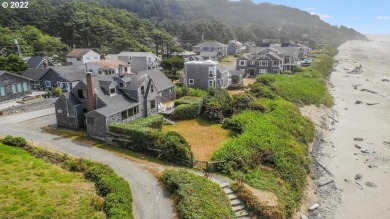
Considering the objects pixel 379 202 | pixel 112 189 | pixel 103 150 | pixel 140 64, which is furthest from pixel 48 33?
pixel 379 202

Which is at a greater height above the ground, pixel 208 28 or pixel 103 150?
pixel 208 28

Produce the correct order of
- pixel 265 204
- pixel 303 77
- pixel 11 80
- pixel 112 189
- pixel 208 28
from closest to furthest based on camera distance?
1. pixel 112 189
2. pixel 265 204
3. pixel 11 80
4. pixel 303 77
5. pixel 208 28

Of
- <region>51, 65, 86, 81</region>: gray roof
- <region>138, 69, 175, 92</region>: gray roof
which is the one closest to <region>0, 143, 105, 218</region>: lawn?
<region>138, 69, 175, 92</region>: gray roof

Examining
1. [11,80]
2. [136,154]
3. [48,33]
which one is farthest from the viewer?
[48,33]

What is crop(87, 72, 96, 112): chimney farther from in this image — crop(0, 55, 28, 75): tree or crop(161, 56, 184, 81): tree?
crop(161, 56, 184, 81): tree

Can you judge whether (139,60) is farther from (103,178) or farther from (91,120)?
A: (103,178)

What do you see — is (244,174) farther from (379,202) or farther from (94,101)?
(94,101)

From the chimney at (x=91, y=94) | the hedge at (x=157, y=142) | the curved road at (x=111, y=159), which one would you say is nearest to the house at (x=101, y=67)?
the curved road at (x=111, y=159)
